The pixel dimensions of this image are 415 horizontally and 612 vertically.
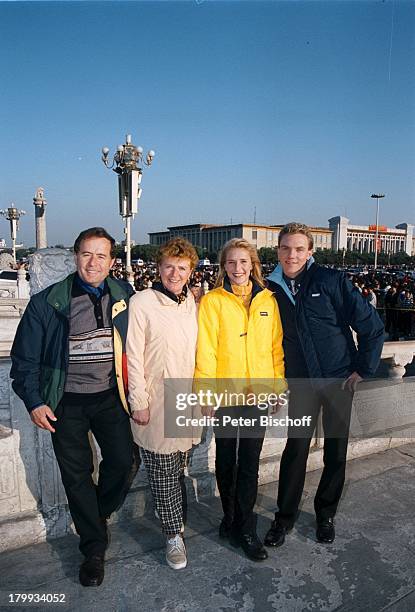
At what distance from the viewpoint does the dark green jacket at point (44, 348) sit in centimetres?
213

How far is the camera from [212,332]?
2.34 meters

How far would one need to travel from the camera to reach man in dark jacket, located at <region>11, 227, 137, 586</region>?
2.15 m

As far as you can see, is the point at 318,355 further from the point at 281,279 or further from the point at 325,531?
the point at 325,531

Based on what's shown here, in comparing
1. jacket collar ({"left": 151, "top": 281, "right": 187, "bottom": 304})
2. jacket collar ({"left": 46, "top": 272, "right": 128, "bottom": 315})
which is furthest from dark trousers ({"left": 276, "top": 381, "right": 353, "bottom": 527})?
jacket collar ({"left": 46, "top": 272, "right": 128, "bottom": 315})

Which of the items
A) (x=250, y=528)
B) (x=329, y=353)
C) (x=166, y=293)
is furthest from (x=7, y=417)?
(x=329, y=353)

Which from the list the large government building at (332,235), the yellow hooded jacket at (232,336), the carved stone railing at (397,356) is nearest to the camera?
the yellow hooded jacket at (232,336)

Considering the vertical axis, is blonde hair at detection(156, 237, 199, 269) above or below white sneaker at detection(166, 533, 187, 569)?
above

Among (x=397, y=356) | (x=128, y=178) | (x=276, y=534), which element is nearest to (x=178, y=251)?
(x=276, y=534)

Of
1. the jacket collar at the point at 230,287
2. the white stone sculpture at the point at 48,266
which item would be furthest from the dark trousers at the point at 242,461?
the white stone sculpture at the point at 48,266

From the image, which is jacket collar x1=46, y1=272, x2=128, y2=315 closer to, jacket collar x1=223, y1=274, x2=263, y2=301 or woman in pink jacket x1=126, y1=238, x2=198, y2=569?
woman in pink jacket x1=126, y1=238, x2=198, y2=569

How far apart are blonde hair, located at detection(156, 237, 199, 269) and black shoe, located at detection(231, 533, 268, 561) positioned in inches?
59.4

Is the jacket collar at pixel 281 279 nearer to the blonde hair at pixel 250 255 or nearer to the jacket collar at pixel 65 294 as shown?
the blonde hair at pixel 250 255

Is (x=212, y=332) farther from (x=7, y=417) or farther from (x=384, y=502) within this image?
(x=384, y=502)

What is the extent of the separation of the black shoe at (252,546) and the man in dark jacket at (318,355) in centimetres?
13
